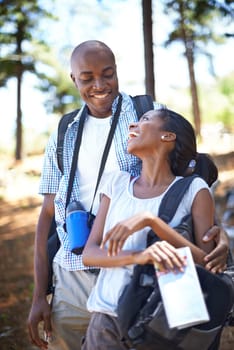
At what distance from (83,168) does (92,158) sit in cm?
7

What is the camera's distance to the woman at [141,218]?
213 centimetres

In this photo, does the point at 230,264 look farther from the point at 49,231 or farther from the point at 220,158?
the point at 220,158

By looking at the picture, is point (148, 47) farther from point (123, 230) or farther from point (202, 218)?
point (123, 230)

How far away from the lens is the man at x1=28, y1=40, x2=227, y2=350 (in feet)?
8.91

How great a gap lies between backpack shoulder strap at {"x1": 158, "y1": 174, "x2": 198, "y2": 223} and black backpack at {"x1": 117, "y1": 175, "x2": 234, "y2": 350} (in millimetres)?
87

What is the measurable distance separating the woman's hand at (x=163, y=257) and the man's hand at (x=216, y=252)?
223mm

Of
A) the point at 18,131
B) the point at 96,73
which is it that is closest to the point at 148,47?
the point at 96,73

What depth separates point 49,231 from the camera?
10.00ft

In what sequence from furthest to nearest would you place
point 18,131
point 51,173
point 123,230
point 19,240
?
point 18,131 < point 19,240 < point 51,173 < point 123,230

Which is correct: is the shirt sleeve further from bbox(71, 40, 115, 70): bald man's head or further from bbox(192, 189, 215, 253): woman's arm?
bbox(192, 189, 215, 253): woman's arm

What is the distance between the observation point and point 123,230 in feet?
6.87

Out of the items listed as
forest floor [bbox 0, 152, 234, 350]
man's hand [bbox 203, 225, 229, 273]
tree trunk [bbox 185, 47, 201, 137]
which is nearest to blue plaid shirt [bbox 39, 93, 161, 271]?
man's hand [bbox 203, 225, 229, 273]

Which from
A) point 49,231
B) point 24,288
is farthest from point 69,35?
point 49,231

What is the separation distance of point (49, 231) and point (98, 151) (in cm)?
58
